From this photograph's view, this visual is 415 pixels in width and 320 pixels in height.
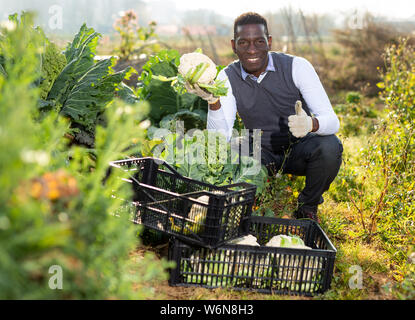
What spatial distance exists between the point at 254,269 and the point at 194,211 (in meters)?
0.47

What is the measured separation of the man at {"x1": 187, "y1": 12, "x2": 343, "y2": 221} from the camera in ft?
10.4

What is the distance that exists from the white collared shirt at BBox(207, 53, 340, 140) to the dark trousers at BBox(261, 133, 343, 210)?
10 cm

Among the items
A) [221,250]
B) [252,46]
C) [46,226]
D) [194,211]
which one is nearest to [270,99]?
[252,46]

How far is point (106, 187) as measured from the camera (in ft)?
4.91

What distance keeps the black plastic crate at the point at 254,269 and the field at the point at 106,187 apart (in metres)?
0.06

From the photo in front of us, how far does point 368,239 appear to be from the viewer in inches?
120

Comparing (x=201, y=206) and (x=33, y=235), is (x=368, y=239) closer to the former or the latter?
(x=201, y=206)

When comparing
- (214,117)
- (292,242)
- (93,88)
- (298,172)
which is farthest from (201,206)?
(93,88)

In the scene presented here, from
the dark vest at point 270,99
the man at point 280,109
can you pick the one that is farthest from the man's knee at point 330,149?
the dark vest at point 270,99

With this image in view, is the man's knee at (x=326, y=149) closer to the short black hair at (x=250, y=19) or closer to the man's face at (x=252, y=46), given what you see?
the man's face at (x=252, y=46)

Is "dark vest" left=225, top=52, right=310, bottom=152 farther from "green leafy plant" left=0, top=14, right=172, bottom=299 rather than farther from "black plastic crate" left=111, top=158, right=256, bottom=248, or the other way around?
"green leafy plant" left=0, top=14, right=172, bottom=299

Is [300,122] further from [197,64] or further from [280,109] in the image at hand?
[197,64]

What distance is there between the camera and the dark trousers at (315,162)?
316 cm
